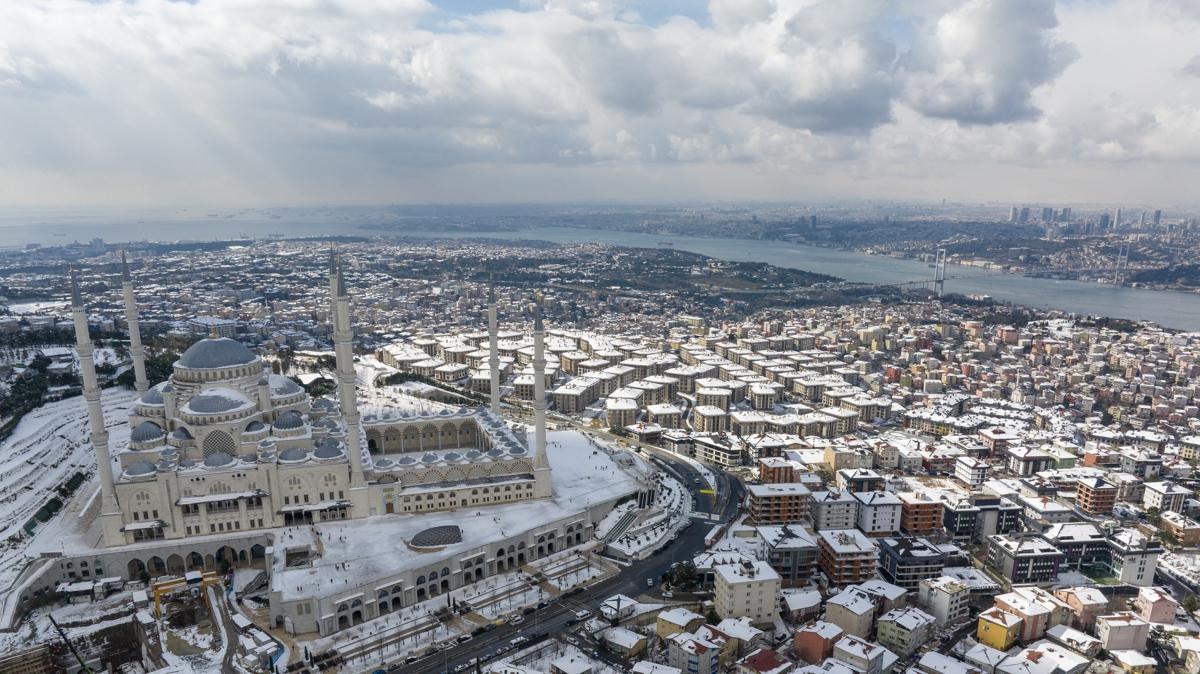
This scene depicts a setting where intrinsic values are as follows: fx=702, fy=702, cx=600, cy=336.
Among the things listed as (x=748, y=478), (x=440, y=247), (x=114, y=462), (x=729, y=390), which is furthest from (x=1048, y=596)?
(x=440, y=247)

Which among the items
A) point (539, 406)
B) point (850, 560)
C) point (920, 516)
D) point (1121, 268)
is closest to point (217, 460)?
point (539, 406)

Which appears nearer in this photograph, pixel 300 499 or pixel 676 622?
pixel 676 622

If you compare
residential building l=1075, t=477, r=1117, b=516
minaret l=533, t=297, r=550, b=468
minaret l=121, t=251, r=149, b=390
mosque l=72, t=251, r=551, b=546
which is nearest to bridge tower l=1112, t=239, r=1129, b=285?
residential building l=1075, t=477, r=1117, b=516

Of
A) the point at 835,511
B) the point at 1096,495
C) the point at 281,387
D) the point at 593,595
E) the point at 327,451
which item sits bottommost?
the point at 593,595

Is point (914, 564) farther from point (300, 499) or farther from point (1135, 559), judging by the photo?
point (300, 499)

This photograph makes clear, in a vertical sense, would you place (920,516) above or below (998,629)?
above

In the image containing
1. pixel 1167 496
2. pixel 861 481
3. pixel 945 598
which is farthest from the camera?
pixel 861 481

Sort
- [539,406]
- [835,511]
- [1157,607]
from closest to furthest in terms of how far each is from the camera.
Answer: [1157,607], [835,511], [539,406]

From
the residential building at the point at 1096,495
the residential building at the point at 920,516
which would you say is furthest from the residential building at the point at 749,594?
the residential building at the point at 1096,495
